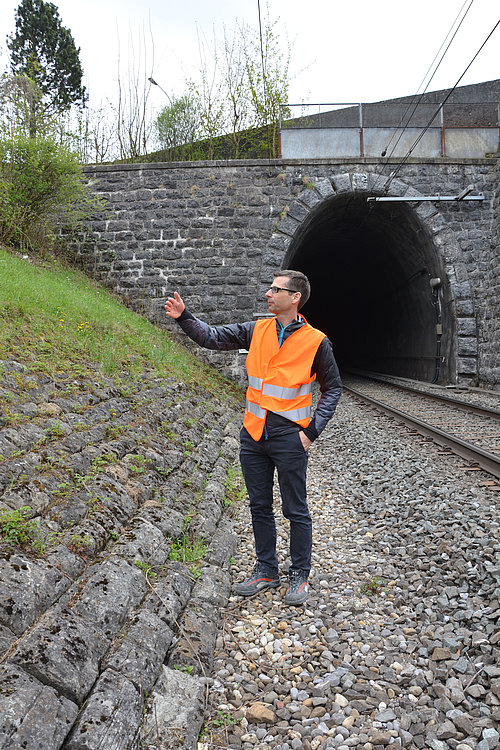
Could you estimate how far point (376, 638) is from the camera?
9.88 feet

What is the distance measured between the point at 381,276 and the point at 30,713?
20.9 metres

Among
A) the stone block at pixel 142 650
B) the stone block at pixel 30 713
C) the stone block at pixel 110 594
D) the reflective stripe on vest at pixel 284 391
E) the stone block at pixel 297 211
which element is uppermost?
the stone block at pixel 297 211

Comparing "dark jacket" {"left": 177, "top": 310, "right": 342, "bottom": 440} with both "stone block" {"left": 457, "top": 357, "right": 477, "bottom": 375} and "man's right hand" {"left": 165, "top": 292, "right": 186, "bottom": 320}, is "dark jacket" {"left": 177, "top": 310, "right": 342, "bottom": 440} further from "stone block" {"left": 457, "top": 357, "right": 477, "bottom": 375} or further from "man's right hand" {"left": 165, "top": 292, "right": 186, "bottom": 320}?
"stone block" {"left": 457, "top": 357, "right": 477, "bottom": 375}

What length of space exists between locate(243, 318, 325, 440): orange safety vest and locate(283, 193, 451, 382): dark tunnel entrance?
34.9 feet

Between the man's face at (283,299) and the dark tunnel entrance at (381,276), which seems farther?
the dark tunnel entrance at (381,276)

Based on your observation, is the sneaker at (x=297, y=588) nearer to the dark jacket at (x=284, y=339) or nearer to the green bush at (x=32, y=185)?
the dark jacket at (x=284, y=339)

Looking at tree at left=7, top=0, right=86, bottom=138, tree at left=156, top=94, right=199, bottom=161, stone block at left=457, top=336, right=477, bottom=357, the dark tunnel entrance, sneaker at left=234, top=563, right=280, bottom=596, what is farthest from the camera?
Result: tree at left=7, top=0, right=86, bottom=138

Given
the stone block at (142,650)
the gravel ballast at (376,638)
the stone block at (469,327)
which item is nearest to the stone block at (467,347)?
the stone block at (469,327)

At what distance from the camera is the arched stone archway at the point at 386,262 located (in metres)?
13.2

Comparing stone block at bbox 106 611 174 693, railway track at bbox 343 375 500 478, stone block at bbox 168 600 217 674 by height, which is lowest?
railway track at bbox 343 375 500 478

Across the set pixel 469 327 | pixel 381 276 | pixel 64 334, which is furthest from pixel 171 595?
pixel 381 276

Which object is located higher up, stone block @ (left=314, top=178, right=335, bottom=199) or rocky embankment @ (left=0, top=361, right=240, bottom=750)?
stone block @ (left=314, top=178, right=335, bottom=199)

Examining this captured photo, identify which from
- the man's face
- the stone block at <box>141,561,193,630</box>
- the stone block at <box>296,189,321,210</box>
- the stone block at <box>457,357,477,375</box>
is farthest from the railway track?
the stone block at <box>296,189,321,210</box>

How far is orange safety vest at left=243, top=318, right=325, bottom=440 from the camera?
129 inches
